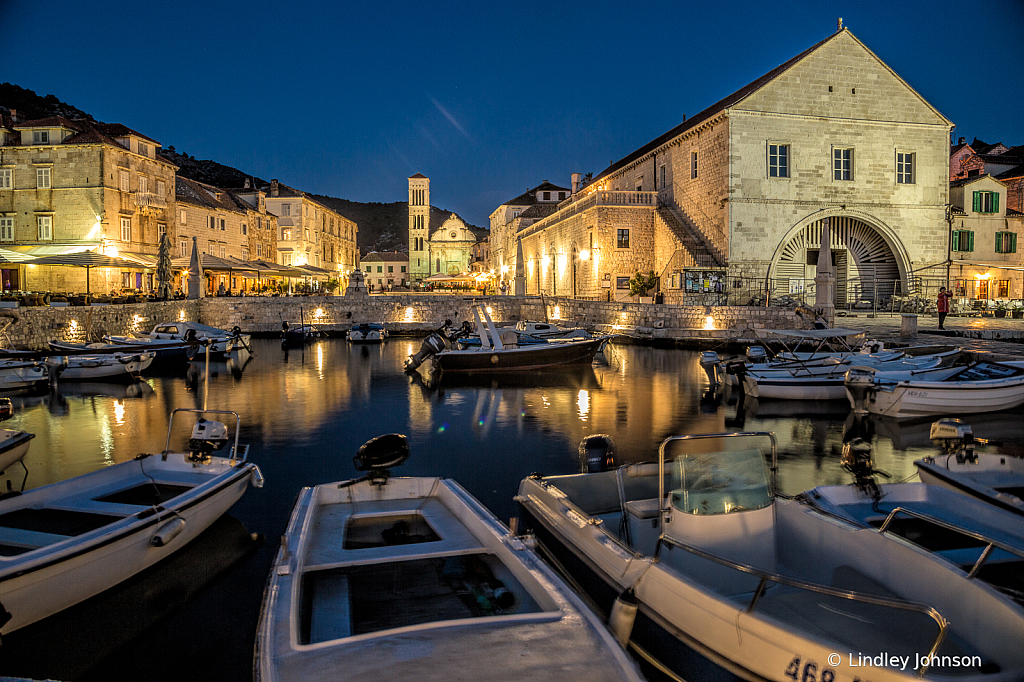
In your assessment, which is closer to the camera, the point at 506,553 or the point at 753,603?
the point at 753,603

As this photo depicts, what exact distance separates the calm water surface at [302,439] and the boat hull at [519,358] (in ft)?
3.03

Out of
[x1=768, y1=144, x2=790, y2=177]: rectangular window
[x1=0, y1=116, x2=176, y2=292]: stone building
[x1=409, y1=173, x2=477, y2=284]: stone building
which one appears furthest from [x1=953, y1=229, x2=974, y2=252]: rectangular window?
[x1=409, y1=173, x2=477, y2=284]: stone building

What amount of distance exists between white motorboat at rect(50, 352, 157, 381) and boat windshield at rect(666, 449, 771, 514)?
19638 mm

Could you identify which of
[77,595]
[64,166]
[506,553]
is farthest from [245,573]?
[64,166]

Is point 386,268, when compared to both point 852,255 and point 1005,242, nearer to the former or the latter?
point 852,255

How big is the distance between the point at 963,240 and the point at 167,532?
122 feet

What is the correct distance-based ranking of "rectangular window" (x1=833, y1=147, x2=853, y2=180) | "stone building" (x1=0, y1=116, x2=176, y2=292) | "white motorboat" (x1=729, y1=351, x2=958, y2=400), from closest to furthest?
"white motorboat" (x1=729, y1=351, x2=958, y2=400) < "rectangular window" (x1=833, y1=147, x2=853, y2=180) < "stone building" (x1=0, y1=116, x2=176, y2=292)

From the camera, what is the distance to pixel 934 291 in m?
30.0

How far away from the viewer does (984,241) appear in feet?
106

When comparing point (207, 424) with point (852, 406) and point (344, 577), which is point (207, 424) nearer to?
point (344, 577)

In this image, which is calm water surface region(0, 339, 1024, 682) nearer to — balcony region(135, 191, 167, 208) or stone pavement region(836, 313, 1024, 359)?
stone pavement region(836, 313, 1024, 359)

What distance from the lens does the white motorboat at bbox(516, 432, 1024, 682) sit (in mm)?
3445

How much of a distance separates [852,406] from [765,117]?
62.9 feet

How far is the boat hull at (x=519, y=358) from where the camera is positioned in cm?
2075
